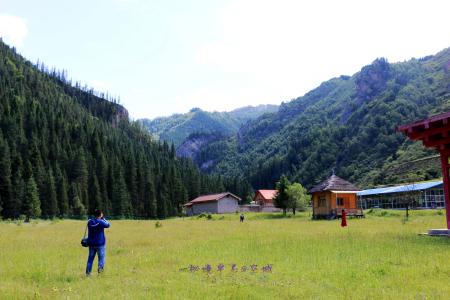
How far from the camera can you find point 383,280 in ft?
35.3

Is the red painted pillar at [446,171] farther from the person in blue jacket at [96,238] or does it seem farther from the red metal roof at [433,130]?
the person in blue jacket at [96,238]

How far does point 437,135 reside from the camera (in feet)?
67.2

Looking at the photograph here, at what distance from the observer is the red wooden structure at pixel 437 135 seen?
19312 mm

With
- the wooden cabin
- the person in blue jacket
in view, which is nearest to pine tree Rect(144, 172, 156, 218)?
the wooden cabin

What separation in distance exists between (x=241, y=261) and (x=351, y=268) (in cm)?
385

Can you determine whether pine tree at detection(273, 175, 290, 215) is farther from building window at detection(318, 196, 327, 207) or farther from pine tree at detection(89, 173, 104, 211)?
pine tree at detection(89, 173, 104, 211)

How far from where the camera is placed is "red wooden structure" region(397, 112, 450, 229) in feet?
63.4

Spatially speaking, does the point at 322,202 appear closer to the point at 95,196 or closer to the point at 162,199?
the point at 162,199

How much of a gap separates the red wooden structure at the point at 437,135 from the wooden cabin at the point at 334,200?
35.5 m

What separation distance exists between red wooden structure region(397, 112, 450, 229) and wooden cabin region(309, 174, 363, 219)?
35.5 meters

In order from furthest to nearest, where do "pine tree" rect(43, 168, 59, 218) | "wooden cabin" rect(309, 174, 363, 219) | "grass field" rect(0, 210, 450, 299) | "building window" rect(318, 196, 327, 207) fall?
"pine tree" rect(43, 168, 59, 218) < "building window" rect(318, 196, 327, 207) < "wooden cabin" rect(309, 174, 363, 219) < "grass field" rect(0, 210, 450, 299)

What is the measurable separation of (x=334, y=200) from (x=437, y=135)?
121ft

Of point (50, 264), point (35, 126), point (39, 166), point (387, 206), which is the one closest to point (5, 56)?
point (35, 126)

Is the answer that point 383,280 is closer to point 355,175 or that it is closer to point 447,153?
point 447,153
